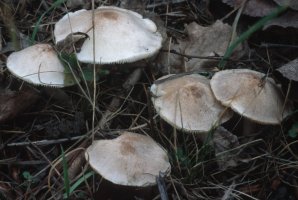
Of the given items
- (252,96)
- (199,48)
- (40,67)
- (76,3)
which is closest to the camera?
(252,96)

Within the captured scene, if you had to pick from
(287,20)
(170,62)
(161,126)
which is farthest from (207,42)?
(161,126)

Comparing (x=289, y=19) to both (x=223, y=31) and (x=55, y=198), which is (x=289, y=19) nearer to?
(x=223, y=31)

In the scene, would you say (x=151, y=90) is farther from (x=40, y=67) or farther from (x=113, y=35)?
(x=40, y=67)

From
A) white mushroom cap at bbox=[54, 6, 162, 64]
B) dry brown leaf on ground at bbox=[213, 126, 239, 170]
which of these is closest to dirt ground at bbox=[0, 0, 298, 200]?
dry brown leaf on ground at bbox=[213, 126, 239, 170]

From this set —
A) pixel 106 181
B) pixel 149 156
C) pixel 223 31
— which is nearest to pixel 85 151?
pixel 106 181

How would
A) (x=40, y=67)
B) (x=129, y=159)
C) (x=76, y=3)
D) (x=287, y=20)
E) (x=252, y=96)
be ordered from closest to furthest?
(x=129, y=159) → (x=252, y=96) → (x=40, y=67) → (x=287, y=20) → (x=76, y=3)

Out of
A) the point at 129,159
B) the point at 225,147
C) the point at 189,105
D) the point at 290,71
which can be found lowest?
the point at 225,147

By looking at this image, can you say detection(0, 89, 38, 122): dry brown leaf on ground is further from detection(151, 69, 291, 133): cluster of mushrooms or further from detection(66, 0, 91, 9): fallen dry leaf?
detection(66, 0, 91, 9): fallen dry leaf

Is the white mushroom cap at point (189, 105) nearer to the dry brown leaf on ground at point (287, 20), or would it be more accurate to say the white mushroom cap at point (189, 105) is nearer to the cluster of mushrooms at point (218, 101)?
the cluster of mushrooms at point (218, 101)
